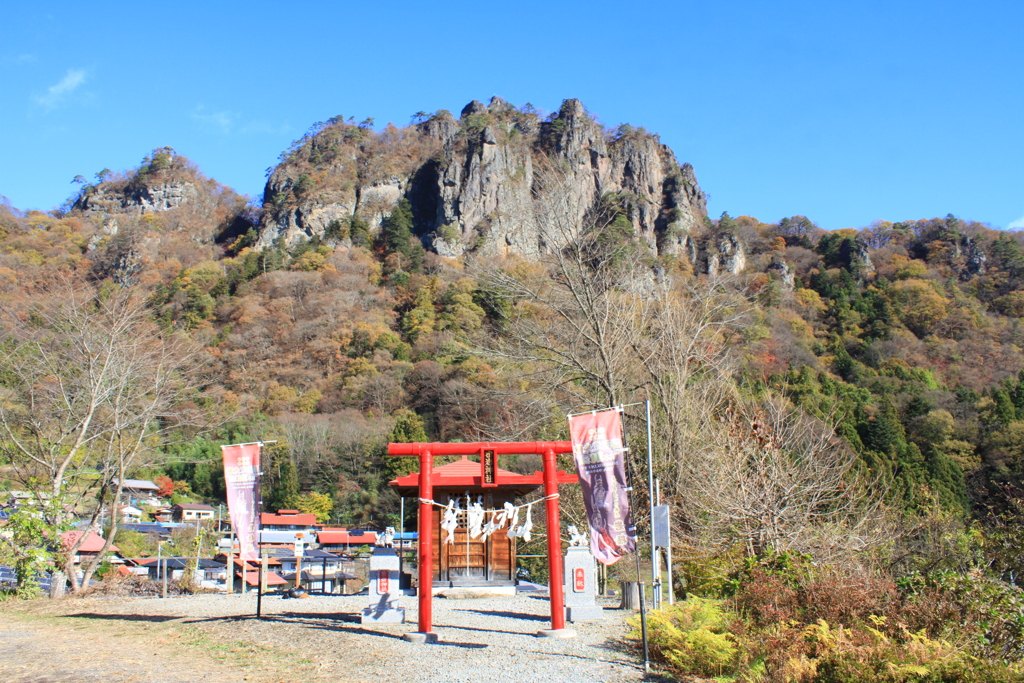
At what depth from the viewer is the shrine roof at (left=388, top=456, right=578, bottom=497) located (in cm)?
1407

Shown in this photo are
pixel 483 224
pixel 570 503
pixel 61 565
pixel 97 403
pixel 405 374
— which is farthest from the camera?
pixel 483 224

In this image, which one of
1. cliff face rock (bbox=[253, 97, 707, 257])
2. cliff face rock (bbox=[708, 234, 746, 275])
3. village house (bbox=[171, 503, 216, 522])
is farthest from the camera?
cliff face rock (bbox=[253, 97, 707, 257])

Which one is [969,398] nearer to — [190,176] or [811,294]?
[811,294]

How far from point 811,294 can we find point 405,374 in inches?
1435

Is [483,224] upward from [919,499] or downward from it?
upward

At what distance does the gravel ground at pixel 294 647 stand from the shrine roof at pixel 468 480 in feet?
7.84

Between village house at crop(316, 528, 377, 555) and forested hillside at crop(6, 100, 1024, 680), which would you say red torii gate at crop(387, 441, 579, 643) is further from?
village house at crop(316, 528, 377, 555)

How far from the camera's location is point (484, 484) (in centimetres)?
1020

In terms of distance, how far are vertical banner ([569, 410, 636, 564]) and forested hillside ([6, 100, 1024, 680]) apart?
12.1 ft

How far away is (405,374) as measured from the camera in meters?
46.7

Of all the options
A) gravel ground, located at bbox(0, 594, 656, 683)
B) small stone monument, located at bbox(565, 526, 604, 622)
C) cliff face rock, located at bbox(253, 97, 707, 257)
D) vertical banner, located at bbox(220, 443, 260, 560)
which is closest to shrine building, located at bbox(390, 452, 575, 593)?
gravel ground, located at bbox(0, 594, 656, 683)

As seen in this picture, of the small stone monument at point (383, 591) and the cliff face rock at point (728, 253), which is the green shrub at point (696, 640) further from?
the cliff face rock at point (728, 253)

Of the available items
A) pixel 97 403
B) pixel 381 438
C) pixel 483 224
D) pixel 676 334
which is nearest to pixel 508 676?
pixel 676 334

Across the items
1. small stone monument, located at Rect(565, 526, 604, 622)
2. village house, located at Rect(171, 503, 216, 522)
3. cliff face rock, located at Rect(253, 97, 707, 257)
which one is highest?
cliff face rock, located at Rect(253, 97, 707, 257)
